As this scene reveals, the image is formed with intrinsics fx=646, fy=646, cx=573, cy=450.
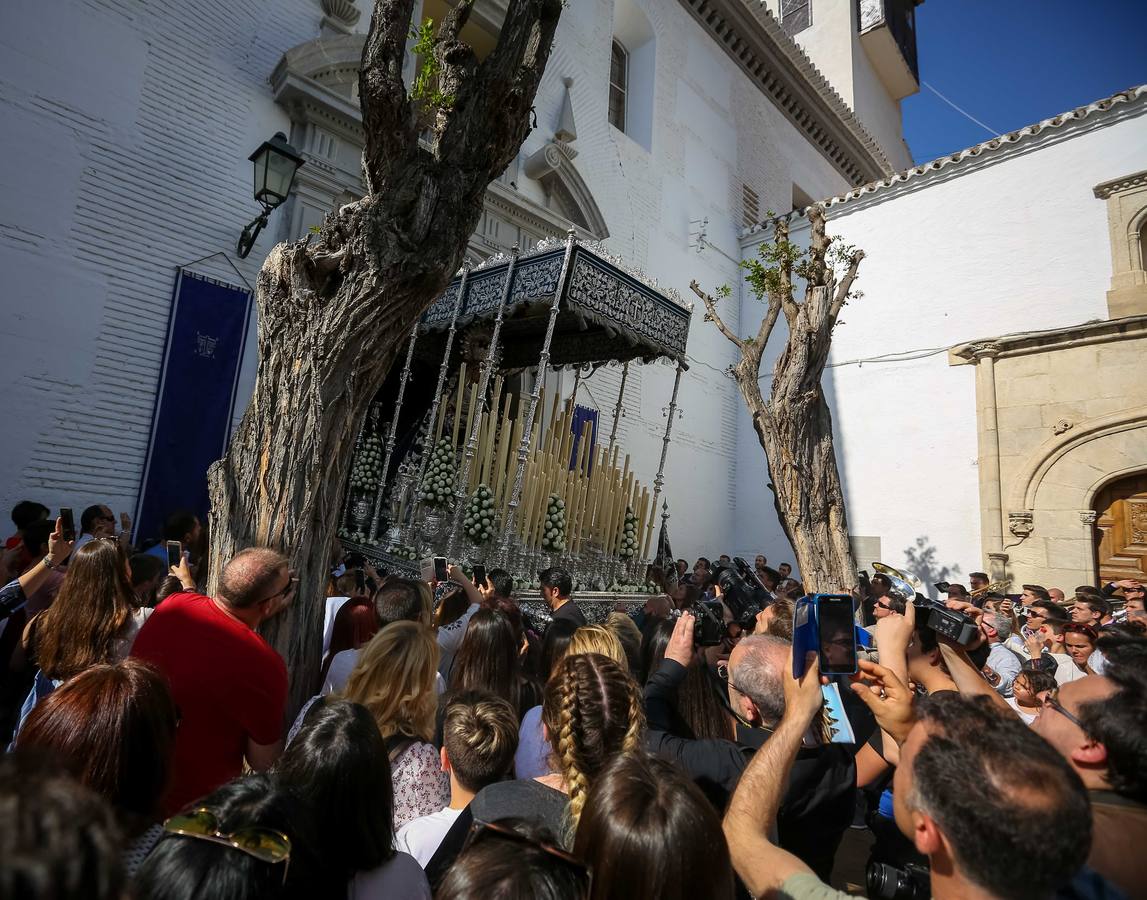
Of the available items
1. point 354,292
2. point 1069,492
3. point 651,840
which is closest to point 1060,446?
point 1069,492

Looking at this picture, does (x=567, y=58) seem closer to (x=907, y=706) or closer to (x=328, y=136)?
(x=328, y=136)

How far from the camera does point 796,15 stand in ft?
65.3

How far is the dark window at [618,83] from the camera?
41.0 feet

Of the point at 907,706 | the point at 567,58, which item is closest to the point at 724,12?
the point at 567,58

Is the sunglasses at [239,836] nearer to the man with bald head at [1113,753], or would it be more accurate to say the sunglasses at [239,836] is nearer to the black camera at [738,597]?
the man with bald head at [1113,753]

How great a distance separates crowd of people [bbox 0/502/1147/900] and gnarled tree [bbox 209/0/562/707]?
287 mm

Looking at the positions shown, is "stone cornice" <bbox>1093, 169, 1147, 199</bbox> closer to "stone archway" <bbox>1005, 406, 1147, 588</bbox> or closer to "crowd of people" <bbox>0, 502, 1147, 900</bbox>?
"stone archway" <bbox>1005, 406, 1147, 588</bbox>

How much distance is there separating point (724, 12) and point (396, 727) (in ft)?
53.6

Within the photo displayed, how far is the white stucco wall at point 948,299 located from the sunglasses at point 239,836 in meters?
11.7

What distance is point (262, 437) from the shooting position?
3.06 m

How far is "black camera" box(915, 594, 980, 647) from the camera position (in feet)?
6.70

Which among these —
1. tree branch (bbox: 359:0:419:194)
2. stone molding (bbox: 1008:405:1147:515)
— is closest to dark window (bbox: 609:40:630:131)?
stone molding (bbox: 1008:405:1147:515)

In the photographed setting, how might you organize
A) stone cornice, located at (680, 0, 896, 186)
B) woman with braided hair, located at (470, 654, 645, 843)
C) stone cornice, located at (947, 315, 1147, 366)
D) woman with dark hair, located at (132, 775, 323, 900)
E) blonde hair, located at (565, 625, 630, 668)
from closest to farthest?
woman with dark hair, located at (132, 775, 323, 900) < woman with braided hair, located at (470, 654, 645, 843) < blonde hair, located at (565, 625, 630, 668) < stone cornice, located at (947, 315, 1147, 366) < stone cornice, located at (680, 0, 896, 186)

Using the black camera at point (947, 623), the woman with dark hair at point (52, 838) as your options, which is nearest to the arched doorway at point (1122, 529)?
the black camera at point (947, 623)
